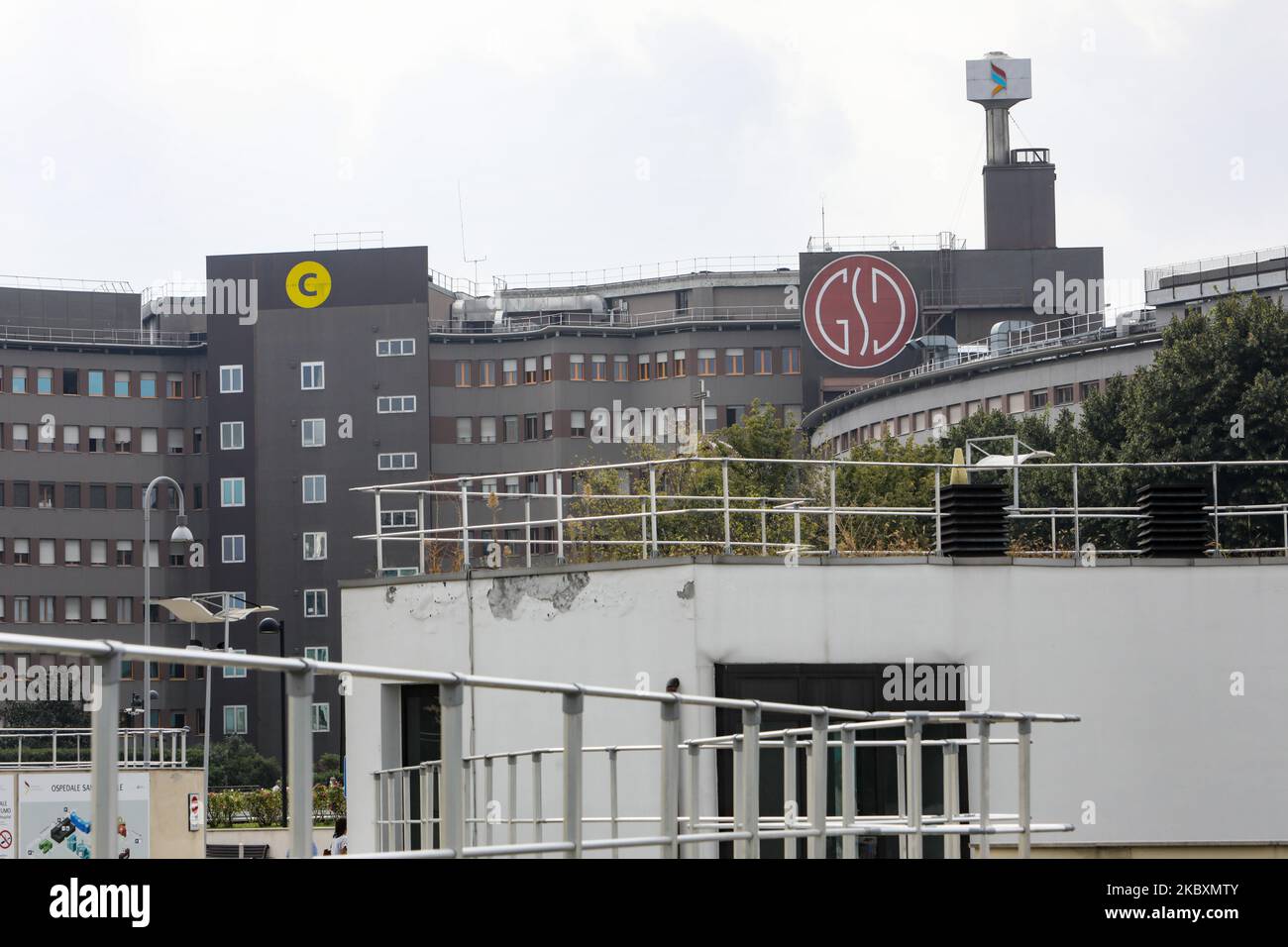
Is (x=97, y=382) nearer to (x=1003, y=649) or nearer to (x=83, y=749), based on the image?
(x=1003, y=649)

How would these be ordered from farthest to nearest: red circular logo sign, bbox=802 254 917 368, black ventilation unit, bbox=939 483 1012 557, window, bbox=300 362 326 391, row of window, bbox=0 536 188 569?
row of window, bbox=0 536 188 569, window, bbox=300 362 326 391, red circular logo sign, bbox=802 254 917 368, black ventilation unit, bbox=939 483 1012 557

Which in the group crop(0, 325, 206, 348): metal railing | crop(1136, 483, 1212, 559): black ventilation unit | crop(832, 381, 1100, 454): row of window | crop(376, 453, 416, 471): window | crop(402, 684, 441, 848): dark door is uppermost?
crop(0, 325, 206, 348): metal railing

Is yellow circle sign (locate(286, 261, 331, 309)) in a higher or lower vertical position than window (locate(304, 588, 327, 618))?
higher

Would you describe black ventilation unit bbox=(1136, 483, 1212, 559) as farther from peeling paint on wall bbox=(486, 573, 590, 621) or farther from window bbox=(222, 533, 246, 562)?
window bbox=(222, 533, 246, 562)

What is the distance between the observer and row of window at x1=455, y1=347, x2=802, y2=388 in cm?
10144

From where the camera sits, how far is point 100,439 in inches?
4149

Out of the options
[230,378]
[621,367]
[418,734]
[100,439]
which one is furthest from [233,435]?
[418,734]

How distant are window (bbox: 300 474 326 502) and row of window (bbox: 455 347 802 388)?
8827mm

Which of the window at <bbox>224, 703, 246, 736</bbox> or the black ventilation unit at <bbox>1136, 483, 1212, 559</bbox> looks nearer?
the black ventilation unit at <bbox>1136, 483, 1212, 559</bbox>

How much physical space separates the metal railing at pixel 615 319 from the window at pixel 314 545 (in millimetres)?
12231

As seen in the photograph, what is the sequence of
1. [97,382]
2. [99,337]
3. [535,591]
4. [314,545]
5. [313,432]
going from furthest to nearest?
[99,337] → [97,382] → [313,432] → [314,545] → [535,591]

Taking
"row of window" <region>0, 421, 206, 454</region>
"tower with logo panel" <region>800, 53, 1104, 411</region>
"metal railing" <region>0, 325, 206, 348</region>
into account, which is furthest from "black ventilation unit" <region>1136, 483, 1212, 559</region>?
"row of window" <region>0, 421, 206, 454</region>

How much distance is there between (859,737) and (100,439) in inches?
3568
